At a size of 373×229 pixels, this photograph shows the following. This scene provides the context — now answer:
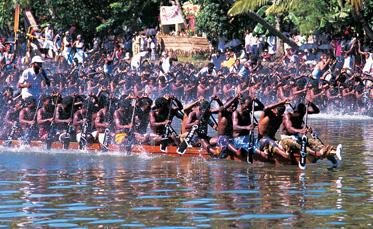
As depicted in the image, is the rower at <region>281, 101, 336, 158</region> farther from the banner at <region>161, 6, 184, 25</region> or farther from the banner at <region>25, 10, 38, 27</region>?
the banner at <region>25, 10, 38, 27</region>

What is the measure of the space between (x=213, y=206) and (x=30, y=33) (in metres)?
33.0

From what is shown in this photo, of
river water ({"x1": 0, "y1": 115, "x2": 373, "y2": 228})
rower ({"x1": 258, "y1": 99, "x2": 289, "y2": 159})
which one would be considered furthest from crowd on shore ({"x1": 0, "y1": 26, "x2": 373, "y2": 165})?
river water ({"x1": 0, "y1": 115, "x2": 373, "y2": 228})

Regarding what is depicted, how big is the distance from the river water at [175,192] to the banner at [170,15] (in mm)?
25516

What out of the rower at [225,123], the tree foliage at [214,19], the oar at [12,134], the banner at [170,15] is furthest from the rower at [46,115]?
the banner at [170,15]

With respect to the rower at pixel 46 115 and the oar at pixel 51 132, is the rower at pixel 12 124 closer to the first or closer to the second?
the rower at pixel 46 115

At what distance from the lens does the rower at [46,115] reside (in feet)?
80.9

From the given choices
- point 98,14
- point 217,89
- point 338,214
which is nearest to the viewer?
point 338,214

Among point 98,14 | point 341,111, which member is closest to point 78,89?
point 341,111

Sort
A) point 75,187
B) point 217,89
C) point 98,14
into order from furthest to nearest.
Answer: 1. point 98,14
2. point 217,89
3. point 75,187

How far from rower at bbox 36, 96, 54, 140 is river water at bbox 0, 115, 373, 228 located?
2.00ft

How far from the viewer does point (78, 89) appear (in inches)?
1463

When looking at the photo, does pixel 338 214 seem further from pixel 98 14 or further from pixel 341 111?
pixel 98 14

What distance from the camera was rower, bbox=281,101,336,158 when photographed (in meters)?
20.8

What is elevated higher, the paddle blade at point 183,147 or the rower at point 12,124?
the rower at point 12,124
